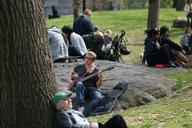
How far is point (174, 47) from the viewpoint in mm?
14688

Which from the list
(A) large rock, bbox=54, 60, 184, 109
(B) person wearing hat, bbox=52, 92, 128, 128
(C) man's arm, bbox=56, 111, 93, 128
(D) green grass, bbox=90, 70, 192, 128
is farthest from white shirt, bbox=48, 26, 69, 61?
(C) man's arm, bbox=56, 111, 93, 128

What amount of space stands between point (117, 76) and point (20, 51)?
5319mm

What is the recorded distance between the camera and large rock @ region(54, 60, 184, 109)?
9.84 metres

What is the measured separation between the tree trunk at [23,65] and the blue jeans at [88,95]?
2876mm

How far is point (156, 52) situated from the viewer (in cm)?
1424

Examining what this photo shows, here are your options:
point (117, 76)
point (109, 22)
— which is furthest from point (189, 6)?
point (117, 76)

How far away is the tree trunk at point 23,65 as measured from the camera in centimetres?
591

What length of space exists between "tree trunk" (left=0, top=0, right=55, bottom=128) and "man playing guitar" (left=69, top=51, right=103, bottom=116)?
114 inches

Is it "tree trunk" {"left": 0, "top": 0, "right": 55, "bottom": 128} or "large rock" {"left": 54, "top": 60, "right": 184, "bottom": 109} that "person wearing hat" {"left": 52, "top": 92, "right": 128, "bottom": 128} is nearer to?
"tree trunk" {"left": 0, "top": 0, "right": 55, "bottom": 128}

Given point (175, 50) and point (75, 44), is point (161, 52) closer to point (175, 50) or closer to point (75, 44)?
point (175, 50)

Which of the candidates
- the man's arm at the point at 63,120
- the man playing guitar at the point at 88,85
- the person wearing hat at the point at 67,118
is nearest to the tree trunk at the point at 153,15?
the man playing guitar at the point at 88,85

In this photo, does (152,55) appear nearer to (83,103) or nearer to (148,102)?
(148,102)

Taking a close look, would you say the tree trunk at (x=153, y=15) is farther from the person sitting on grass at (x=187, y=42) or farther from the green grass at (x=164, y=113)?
the green grass at (x=164, y=113)

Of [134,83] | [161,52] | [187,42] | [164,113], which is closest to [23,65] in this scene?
[164,113]
